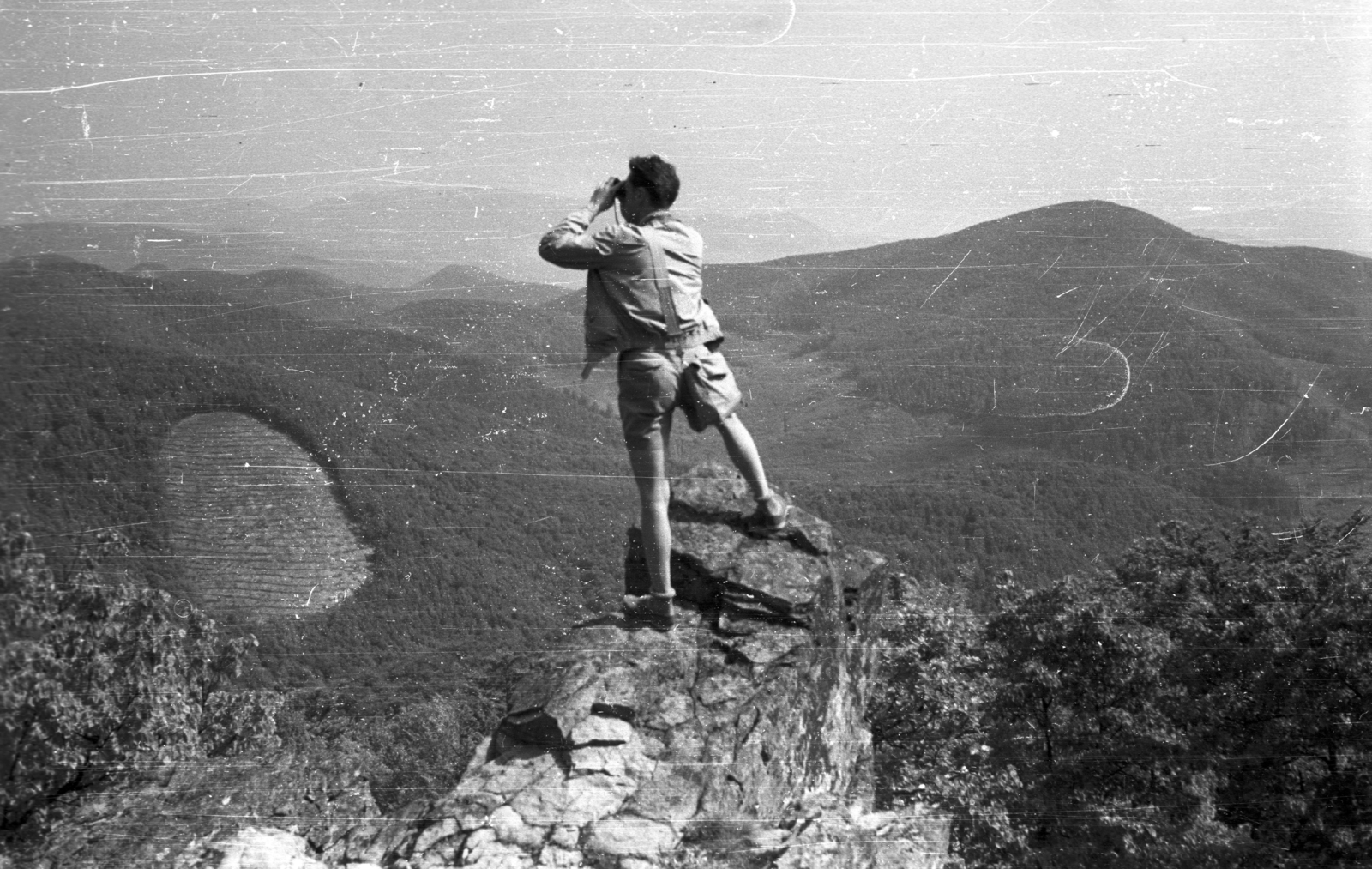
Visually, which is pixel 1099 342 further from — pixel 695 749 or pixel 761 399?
pixel 695 749

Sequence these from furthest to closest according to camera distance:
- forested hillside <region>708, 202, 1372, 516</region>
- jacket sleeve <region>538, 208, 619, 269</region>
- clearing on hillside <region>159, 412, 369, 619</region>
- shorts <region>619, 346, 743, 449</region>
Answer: forested hillside <region>708, 202, 1372, 516</region>, clearing on hillside <region>159, 412, 369, 619</region>, shorts <region>619, 346, 743, 449</region>, jacket sleeve <region>538, 208, 619, 269</region>

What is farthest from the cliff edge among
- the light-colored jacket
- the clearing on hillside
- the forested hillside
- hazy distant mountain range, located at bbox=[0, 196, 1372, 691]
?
the forested hillside

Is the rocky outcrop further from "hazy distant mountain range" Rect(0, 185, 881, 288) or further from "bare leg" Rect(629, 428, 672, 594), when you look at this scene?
"hazy distant mountain range" Rect(0, 185, 881, 288)

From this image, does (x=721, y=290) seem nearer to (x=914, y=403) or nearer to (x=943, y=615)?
(x=914, y=403)

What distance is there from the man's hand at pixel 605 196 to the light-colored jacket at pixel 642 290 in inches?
3.1

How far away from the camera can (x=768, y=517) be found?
372cm

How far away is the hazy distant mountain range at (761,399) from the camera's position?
12.3 ft

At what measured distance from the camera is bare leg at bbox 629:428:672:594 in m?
3.40

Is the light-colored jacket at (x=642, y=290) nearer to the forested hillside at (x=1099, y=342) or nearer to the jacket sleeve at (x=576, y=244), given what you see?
the jacket sleeve at (x=576, y=244)

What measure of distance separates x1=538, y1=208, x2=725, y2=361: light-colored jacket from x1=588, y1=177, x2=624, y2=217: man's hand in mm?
79

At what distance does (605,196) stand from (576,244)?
0.22 m

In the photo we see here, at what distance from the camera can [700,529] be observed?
3.75 metres

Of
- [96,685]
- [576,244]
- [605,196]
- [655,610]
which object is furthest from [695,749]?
[96,685]

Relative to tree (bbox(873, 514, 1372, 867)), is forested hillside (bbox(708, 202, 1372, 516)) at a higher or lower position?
higher
